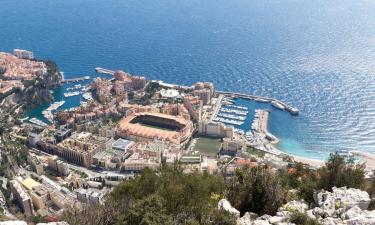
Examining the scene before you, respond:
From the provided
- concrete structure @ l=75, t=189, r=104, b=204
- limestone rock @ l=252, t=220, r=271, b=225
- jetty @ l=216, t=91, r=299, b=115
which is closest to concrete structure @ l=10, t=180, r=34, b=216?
concrete structure @ l=75, t=189, r=104, b=204

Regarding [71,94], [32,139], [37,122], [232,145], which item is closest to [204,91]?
[232,145]

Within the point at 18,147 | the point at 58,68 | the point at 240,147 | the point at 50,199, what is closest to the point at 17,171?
the point at 18,147

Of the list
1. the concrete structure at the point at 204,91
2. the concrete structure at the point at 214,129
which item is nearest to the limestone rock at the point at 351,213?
the concrete structure at the point at 214,129

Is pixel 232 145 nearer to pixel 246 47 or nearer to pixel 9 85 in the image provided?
pixel 246 47

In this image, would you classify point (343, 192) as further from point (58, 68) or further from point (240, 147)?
point (58, 68)

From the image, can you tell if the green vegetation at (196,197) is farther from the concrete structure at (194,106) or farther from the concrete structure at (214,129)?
the concrete structure at (194,106)

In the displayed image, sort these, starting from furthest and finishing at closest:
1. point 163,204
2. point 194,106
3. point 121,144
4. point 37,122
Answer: point 194,106
point 37,122
point 121,144
point 163,204
